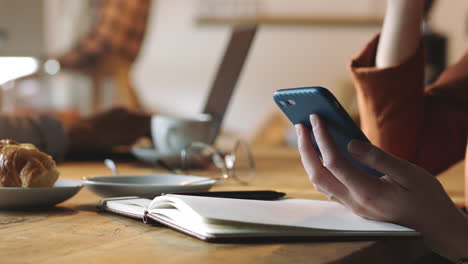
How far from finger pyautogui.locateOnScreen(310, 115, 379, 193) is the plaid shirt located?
2.05 m

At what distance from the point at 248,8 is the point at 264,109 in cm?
77

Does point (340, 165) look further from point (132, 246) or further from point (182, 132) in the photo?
point (182, 132)

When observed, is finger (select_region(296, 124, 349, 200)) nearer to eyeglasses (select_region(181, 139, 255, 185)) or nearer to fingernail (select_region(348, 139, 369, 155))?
fingernail (select_region(348, 139, 369, 155))

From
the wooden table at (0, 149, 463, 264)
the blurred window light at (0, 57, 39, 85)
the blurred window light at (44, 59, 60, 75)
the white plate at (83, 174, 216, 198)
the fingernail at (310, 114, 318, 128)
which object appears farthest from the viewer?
the blurred window light at (0, 57, 39, 85)

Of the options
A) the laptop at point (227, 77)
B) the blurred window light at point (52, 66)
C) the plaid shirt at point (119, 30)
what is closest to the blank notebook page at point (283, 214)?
the laptop at point (227, 77)

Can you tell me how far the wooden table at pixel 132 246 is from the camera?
0.38m

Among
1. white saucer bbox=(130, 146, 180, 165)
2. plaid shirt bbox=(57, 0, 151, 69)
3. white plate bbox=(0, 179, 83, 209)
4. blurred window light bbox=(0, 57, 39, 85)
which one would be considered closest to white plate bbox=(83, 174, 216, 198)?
white plate bbox=(0, 179, 83, 209)

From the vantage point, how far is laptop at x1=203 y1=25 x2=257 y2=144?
1.14 meters

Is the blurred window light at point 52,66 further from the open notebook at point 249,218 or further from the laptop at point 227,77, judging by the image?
the open notebook at point 249,218

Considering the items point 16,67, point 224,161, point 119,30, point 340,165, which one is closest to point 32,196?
point 340,165

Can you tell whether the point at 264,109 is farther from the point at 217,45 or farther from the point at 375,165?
the point at 375,165

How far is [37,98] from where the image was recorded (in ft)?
15.4

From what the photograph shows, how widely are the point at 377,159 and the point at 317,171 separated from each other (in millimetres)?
80

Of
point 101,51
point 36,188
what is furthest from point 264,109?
point 36,188
